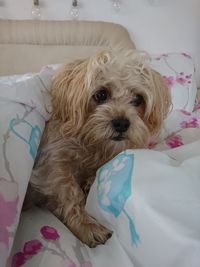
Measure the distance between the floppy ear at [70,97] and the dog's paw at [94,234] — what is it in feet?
0.95

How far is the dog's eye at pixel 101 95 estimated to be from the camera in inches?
44.8

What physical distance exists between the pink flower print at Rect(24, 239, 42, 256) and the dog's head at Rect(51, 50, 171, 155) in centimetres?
35

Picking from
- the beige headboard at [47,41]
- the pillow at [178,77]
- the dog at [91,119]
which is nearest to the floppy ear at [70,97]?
the dog at [91,119]

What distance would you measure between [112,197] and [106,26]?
52.3 inches

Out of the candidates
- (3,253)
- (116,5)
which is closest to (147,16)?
(116,5)

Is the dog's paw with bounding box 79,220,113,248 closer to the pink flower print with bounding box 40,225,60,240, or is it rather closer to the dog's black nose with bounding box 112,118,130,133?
the pink flower print with bounding box 40,225,60,240

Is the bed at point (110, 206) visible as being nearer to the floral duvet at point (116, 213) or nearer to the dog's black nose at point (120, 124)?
the floral duvet at point (116, 213)

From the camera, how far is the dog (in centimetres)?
106

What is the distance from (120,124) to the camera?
1101 millimetres

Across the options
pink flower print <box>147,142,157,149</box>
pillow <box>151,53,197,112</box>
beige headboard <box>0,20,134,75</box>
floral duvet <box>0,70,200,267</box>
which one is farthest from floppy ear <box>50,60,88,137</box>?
beige headboard <box>0,20,134,75</box>

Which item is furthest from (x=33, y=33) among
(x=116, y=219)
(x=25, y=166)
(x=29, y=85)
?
(x=116, y=219)

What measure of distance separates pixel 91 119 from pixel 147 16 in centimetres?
→ 120

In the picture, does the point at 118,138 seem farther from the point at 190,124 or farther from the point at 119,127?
the point at 190,124

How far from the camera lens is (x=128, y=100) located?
3.85ft
